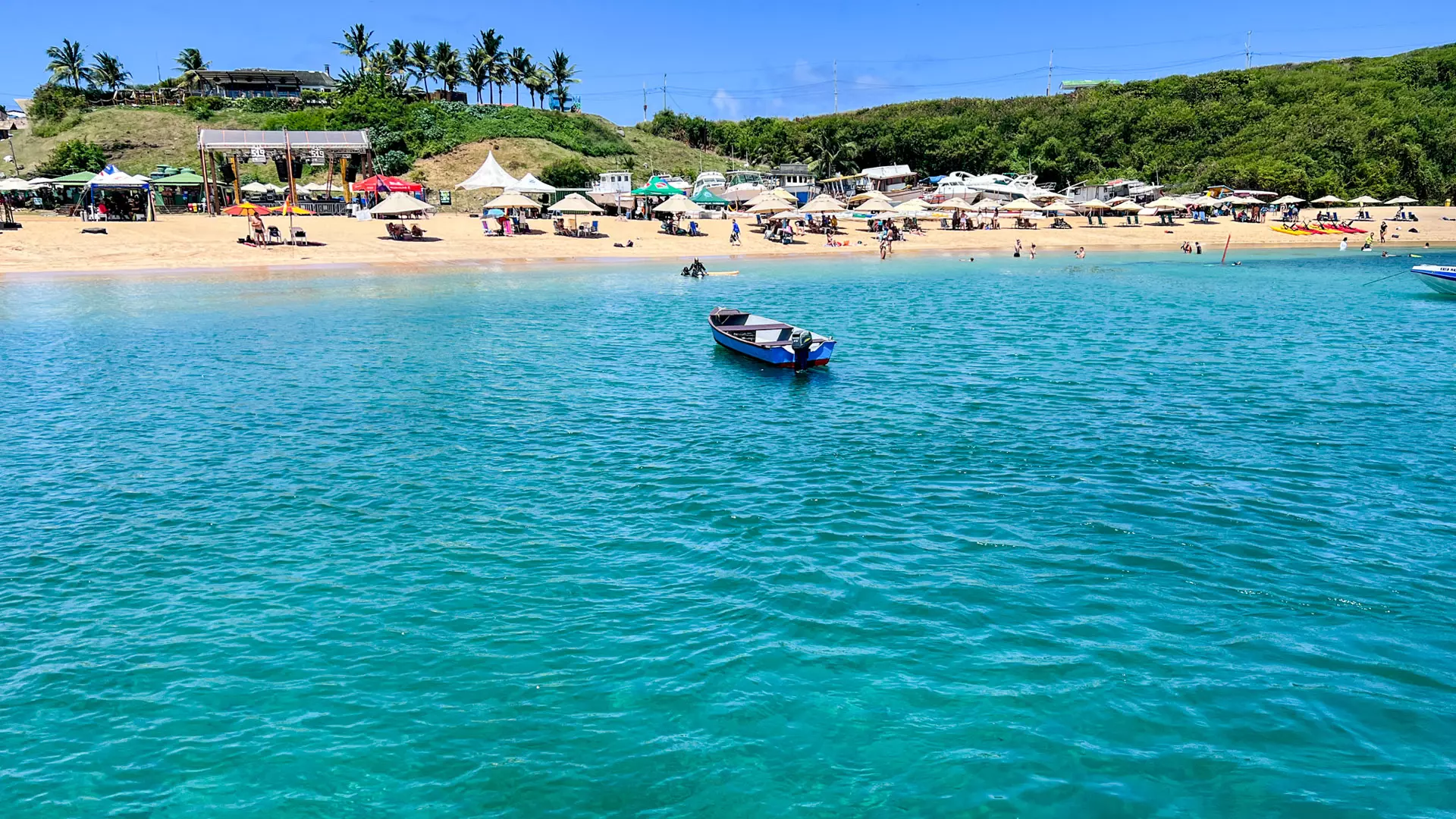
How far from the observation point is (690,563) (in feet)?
43.2

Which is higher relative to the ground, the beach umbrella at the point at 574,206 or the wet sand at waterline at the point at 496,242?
the beach umbrella at the point at 574,206

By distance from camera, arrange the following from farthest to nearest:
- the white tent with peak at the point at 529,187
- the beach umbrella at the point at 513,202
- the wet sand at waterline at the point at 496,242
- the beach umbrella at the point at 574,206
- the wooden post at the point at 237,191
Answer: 1. the wooden post at the point at 237,191
2. the beach umbrella at the point at 513,202
3. the white tent with peak at the point at 529,187
4. the beach umbrella at the point at 574,206
5. the wet sand at waterline at the point at 496,242

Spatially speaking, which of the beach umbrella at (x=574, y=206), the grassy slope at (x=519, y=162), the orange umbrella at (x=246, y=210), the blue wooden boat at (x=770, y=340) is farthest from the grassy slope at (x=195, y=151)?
the blue wooden boat at (x=770, y=340)

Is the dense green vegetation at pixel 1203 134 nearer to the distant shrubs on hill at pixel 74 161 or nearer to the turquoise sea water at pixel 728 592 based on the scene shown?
the distant shrubs on hill at pixel 74 161

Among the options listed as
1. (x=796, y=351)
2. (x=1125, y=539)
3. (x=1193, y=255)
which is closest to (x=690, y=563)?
(x=1125, y=539)

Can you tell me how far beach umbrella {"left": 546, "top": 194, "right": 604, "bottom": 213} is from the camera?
61.2 m

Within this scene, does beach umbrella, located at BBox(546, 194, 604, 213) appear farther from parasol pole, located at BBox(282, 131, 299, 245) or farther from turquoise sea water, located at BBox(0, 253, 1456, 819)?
turquoise sea water, located at BBox(0, 253, 1456, 819)

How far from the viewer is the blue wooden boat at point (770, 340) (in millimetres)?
25484

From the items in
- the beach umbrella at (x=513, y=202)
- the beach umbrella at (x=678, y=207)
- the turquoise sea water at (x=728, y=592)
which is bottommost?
the turquoise sea water at (x=728, y=592)

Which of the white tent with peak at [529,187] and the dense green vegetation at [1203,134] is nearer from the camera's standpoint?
the white tent with peak at [529,187]

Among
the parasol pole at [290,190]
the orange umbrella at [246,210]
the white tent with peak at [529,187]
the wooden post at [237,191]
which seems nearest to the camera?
the orange umbrella at [246,210]

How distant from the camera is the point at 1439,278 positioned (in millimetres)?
42125

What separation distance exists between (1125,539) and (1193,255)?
58.9 metres

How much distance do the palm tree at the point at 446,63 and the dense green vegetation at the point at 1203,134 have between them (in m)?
27.7
